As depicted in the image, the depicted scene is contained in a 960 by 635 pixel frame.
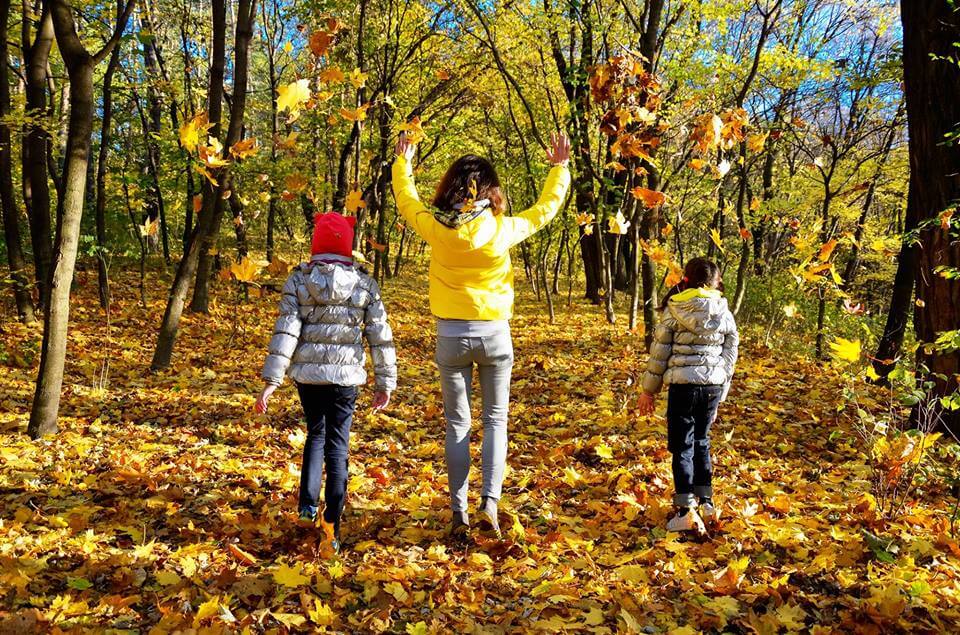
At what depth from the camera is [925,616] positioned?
8.57ft

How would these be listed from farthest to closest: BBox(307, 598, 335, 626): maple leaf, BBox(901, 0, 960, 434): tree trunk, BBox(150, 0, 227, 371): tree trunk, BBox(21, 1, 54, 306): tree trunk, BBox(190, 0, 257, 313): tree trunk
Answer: BBox(21, 1, 54, 306): tree trunk
BBox(150, 0, 227, 371): tree trunk
BBox(190, 0, 257, 313): tree trunk
BBox(901, 0, 960, 434): tree trunk
BBox(307, 598, 335, 626): maple leaf

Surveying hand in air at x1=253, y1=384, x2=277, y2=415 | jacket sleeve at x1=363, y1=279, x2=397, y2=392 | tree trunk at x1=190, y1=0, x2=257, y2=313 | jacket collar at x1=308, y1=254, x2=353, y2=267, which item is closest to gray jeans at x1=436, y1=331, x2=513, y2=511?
jacket sleeve at x1=363, y1=279, x2=397, y2=392

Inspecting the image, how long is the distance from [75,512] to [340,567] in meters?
1.81

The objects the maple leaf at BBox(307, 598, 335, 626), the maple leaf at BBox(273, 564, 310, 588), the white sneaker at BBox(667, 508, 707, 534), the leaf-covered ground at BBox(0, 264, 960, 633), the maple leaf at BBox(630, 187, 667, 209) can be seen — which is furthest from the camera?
the maple leaf at BBox(630, 187, 667, 209)

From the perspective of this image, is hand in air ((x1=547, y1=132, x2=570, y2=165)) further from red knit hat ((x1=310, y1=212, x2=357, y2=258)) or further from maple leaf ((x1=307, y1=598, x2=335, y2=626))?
maple leaf ((x1=307, y1=598, x2=335, y2=626))

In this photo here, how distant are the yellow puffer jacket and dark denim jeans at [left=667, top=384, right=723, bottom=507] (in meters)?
1.22

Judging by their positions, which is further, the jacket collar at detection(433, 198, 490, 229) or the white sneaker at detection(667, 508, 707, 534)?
the white sneaker at detection(667, 508, 707, 534)

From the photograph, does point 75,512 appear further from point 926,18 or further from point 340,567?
point 926,18

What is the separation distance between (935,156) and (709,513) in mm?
3588

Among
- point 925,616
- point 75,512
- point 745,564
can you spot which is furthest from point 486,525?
point 75,512

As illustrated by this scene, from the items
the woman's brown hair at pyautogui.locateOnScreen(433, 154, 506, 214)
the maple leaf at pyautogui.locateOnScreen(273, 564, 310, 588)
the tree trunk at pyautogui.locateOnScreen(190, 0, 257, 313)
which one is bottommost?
the maple leaf at pyautogui.locateOnScreen(273, 564, 310, 588)

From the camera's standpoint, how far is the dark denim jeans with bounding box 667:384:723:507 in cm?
349

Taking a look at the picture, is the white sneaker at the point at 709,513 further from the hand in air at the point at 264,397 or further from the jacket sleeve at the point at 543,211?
the hand in air at the point at 264,397

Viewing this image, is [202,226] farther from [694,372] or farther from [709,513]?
[709,513]
